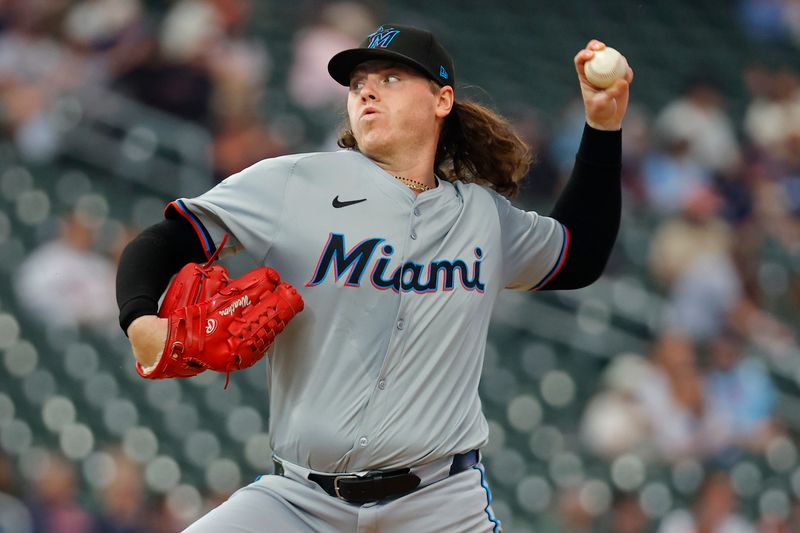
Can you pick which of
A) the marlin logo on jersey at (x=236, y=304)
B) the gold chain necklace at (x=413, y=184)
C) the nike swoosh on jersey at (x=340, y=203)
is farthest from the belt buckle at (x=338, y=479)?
the gold chain necklace at (x=413, y=184)

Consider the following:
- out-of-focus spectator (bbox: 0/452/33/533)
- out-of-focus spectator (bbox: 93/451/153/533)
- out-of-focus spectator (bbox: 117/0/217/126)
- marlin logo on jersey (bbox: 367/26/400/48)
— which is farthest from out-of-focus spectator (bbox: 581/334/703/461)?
marlin logo on jersey (bbox: 367/26/400/48)

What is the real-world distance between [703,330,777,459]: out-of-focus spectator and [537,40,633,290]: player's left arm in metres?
3.68

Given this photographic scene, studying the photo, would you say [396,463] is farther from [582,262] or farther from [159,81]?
[159,81]

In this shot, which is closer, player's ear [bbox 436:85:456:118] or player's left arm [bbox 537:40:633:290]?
player's ear [bbox 436:85:456:118]

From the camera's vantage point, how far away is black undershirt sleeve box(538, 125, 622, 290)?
9.41 feet

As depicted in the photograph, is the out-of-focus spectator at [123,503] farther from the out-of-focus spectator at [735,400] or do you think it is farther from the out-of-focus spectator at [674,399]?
the out-of-focus spectator at [735,400]

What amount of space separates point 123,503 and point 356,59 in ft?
10.4

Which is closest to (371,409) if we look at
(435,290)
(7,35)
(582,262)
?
(435,290)

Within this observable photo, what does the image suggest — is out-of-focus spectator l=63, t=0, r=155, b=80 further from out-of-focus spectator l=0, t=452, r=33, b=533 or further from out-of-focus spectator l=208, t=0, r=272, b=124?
out-of-focus spectator l=0, t=452, r=33, b=533

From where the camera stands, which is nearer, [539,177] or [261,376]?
[261,376]

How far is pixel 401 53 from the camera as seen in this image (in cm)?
261

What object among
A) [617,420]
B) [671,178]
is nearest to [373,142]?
[617,420]

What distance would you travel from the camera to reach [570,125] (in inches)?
280

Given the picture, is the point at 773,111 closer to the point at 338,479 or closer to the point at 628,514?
the point at 628,514
